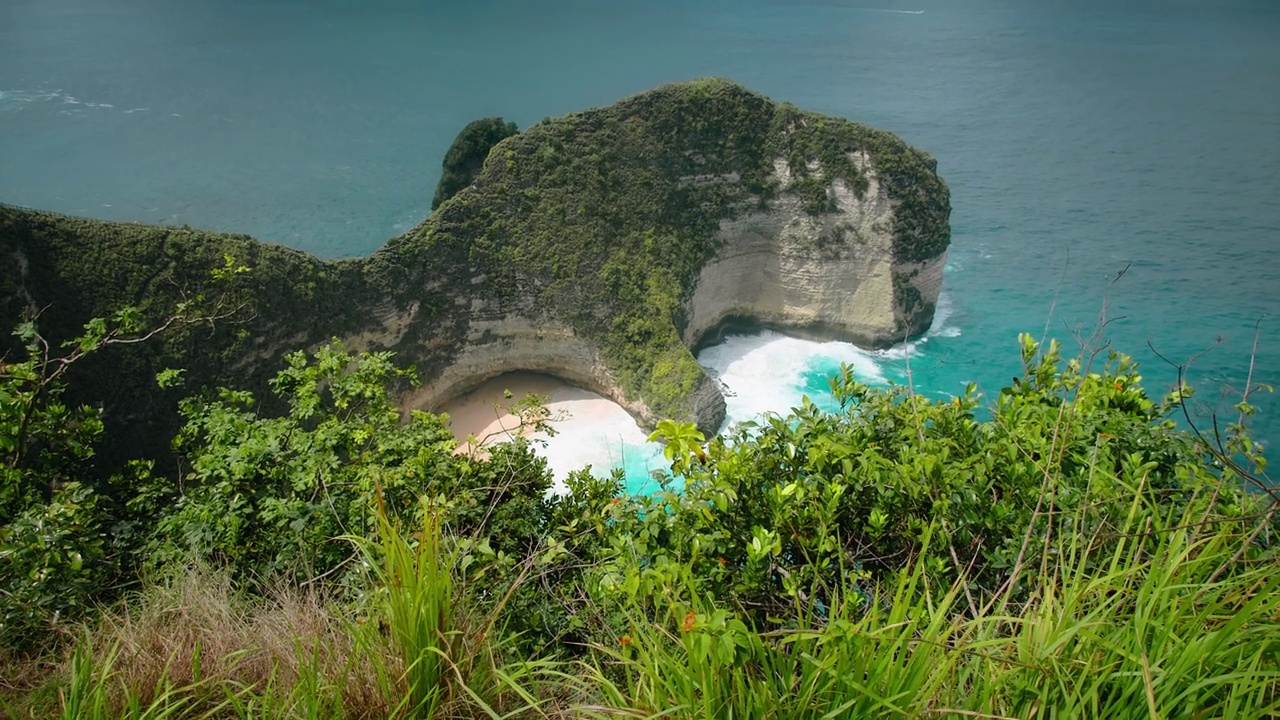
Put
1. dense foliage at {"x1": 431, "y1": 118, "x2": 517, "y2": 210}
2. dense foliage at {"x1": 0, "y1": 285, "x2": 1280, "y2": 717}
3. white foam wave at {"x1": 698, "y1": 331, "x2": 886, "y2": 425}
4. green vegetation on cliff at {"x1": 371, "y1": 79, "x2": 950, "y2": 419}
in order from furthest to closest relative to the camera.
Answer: dense foliage at {"x1": 431, "y1": 118, "x2": 517, "y2": 210} → white foam wave at {"x1": 698, "y1": 331, "x2": 886, "y2": 425} → green vegetation on cliff at {"x1": 371, "y1": 79, "x2": 950, "y2": 419} → dense foliage at {"x1": 0, "y1": 285, "x2": 1280, "y2": 717}

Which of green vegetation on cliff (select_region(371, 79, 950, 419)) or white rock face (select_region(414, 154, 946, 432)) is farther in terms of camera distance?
white rock face (select_region(414, 154, 946, 432))

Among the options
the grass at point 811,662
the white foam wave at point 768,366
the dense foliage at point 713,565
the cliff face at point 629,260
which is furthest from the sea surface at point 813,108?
the grass at point 811,662

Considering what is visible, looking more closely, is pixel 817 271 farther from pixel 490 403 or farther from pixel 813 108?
pixel 813 108

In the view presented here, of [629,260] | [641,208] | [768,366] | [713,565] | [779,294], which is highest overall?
[713,565]

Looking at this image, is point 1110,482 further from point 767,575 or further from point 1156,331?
point 1156,331

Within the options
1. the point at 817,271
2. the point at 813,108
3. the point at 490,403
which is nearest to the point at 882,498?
the point at 490,403

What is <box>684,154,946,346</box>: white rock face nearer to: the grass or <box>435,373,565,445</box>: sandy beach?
<box>435,373,565,445</box>: sandy beach

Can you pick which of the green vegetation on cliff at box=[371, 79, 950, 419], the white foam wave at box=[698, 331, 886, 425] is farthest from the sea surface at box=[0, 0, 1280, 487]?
the green vegetation on cliff at box=[371, 79, 950, 419]
